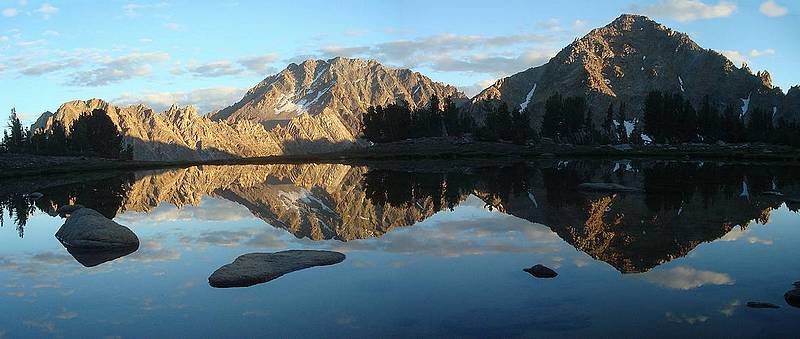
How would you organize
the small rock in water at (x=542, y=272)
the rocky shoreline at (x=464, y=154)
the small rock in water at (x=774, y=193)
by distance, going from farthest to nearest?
the rocky shoreline at (x=464, y=154) → the small rock in water at (x=774, y=193) → the small rock in water at (x=542, y=272)

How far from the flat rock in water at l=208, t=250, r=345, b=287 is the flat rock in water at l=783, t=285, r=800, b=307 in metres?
13.4

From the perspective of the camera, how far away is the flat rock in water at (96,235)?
77.1 feet

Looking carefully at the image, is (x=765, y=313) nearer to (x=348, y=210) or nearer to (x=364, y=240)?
(x=364, y=240)

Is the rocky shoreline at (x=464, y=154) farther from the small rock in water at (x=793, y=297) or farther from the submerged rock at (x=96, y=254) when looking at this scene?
the small rock in water at (x=793, y=297)

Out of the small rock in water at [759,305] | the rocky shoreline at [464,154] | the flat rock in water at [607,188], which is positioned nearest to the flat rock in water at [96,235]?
the small rock in water at [759,305]

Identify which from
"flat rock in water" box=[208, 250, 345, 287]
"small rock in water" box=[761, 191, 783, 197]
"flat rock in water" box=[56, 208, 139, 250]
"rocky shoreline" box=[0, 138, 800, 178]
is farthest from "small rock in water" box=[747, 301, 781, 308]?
"rocky shoreline" box=[0, 138, 800, 178]

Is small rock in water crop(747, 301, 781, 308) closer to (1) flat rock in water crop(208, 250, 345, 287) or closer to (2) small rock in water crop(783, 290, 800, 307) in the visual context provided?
(2) small rock in water crop(783, 290, 800, 307)

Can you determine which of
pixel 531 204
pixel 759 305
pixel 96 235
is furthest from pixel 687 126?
pixel 96 235

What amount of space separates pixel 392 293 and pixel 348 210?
19028 mm

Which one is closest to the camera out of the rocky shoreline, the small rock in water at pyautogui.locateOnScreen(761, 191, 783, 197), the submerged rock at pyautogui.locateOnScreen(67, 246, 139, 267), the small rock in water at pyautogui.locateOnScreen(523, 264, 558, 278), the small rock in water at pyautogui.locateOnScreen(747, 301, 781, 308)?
the small rock in water at pyautogui.locateOnScreen(747, 301, 781, 308)

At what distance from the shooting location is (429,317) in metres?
13.6

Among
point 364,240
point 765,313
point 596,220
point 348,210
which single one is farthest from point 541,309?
point 348,210

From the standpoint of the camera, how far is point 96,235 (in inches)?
927

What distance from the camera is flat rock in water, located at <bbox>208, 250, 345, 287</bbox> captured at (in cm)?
1725
